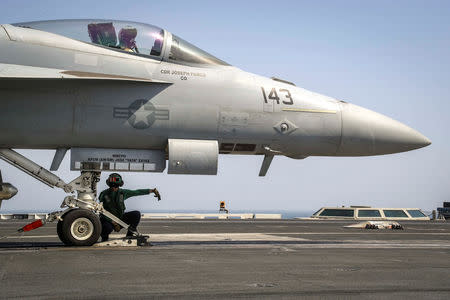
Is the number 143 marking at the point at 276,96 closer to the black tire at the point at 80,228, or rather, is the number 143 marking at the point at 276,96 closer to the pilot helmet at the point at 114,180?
the pilot helmet at the point at 114,180

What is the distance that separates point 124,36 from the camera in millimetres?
13633

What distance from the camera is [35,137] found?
Answer: 42.5 feet

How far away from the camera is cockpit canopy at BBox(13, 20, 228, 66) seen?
13422mm

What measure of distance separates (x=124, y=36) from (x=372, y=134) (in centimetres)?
685

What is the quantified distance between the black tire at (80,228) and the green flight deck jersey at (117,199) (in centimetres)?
114

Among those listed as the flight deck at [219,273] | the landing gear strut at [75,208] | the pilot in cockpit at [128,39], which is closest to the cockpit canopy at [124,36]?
the pilot in cockpit at [128,39]

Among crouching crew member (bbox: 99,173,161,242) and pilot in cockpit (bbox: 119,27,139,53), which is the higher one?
pilot in cockpit (bbox: 119,27,139,53)

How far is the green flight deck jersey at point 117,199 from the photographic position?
13945 mm

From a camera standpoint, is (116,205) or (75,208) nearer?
(75,208)

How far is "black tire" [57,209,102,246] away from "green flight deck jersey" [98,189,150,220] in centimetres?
114

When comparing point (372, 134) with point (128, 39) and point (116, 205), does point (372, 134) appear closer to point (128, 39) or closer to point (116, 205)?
point (128, 39)

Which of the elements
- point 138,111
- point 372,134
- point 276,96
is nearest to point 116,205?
point 138,111

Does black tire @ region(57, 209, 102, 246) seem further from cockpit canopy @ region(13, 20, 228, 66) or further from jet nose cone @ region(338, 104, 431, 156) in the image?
jet nose cone @ region(338, 104, 431, 156)

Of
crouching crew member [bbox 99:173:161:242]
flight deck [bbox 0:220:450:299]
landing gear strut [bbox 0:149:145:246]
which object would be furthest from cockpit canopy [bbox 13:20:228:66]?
flight deck [bbox 0:220:450:299]
